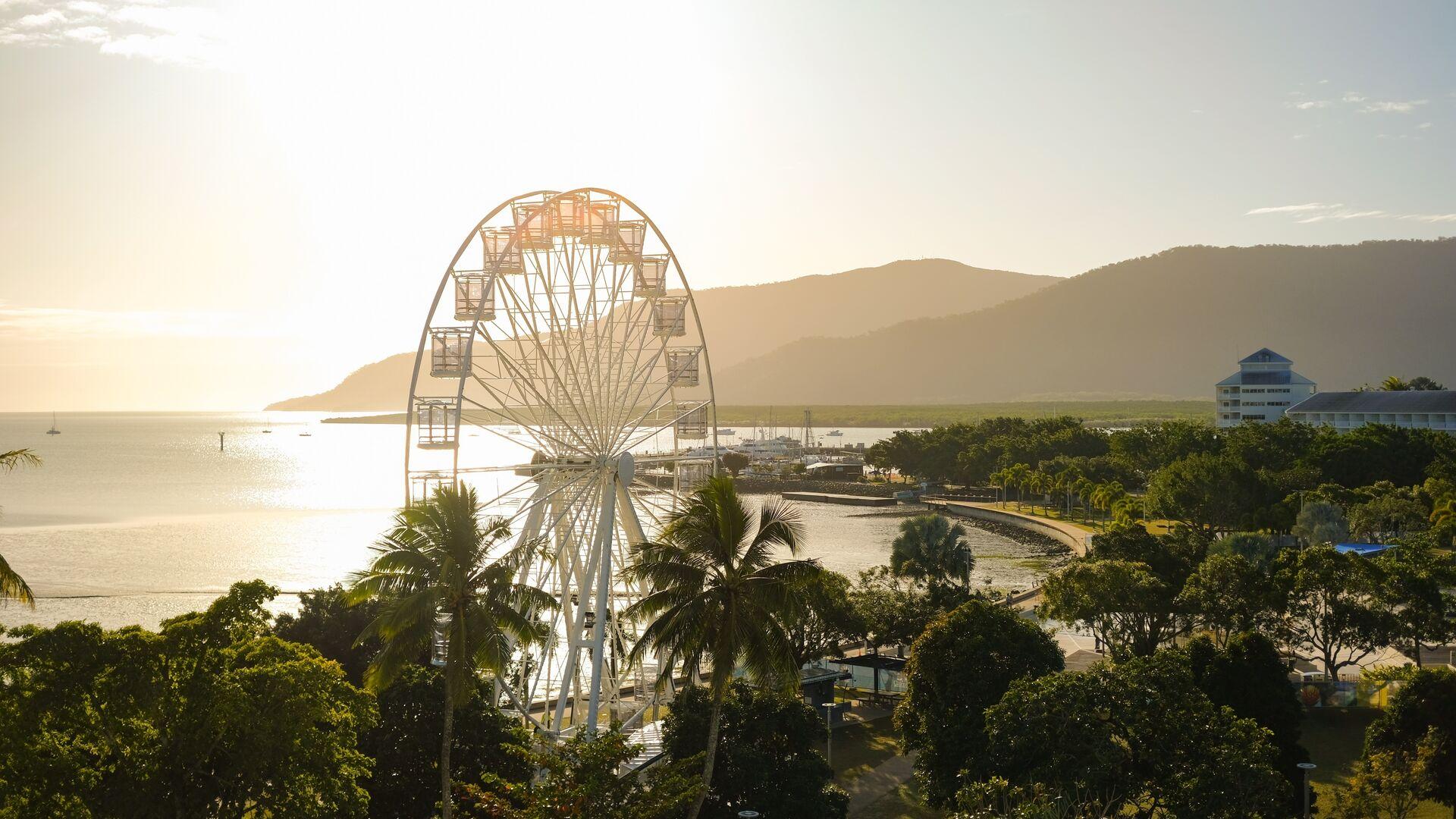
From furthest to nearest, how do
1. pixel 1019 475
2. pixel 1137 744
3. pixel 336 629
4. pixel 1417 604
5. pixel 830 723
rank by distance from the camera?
pixel 1019 475 < pixel 1417 604 < pixel 830 723 < pixel 336 629 < pixel 1137 744

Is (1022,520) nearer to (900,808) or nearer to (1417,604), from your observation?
(1417,604)

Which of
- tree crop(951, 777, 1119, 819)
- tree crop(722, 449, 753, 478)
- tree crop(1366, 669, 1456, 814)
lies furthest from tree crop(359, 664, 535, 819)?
tree crop(722, 449, 753, 478)

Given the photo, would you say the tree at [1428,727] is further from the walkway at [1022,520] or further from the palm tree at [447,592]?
the walkway at [1022,520]

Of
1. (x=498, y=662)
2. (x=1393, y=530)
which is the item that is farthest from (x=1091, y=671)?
(x=1393, y=530)

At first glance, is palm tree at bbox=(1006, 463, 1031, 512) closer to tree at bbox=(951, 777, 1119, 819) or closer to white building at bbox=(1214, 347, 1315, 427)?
white building at bbox=(1214, 347, 1315, 427)

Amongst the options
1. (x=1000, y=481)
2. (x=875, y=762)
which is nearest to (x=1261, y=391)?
(x=1000, y=481)
